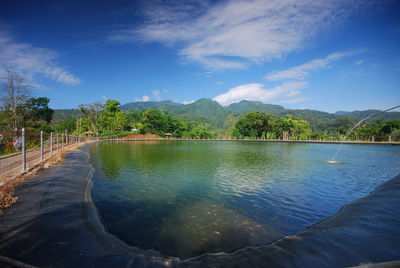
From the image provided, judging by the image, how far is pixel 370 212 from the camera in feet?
18.6

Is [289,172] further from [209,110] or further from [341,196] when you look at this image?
[209,110]

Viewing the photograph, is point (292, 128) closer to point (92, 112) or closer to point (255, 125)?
point (255, 125)

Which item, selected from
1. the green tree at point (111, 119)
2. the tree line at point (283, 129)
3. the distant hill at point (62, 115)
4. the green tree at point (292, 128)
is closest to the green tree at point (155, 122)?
the green tree at point (111, 119)

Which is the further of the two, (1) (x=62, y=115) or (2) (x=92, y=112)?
(1) (x=62, y=115)

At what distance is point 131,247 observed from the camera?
12.7 feet

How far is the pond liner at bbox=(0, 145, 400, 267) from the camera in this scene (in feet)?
10.5

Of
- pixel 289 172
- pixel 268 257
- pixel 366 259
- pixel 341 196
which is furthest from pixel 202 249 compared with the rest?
pixel 289 172

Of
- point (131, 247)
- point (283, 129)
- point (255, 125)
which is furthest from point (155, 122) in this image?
point (131, 247)

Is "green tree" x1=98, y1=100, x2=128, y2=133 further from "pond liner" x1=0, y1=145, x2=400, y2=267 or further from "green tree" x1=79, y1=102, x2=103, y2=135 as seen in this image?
"pond liner" x1=0, y1=145, x2=400, y2=267

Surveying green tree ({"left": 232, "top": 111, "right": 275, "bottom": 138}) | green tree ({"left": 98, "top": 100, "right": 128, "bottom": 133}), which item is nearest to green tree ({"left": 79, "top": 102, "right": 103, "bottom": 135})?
green tree ({"left": 98, "top": 100, "right": 128, "bottom": 133})

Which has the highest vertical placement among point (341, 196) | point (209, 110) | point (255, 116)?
point (209, 110)

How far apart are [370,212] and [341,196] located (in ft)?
5.42

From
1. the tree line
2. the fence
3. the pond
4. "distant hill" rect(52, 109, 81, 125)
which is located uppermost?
"distant hill" rect(52, 109, 81, 125)

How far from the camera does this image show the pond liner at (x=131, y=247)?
3.21 metres
